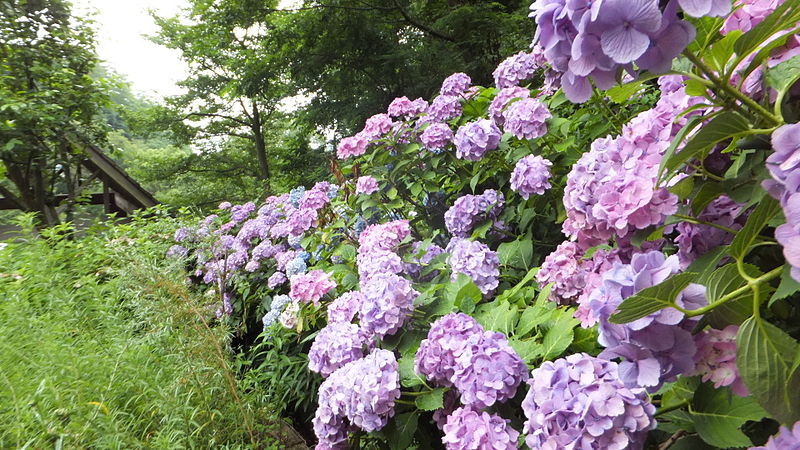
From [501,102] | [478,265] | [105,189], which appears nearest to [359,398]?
[478,265]

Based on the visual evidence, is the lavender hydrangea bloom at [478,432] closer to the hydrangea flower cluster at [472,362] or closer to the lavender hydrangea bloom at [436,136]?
the hydrangea flower cluster at [472,362]

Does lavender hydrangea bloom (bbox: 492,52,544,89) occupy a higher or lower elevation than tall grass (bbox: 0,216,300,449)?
higher

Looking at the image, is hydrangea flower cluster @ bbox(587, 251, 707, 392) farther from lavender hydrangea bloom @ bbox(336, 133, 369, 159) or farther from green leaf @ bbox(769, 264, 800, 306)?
lavender hydrangea bloom @ bbox(336, 133, 369, 159)

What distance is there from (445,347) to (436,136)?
122 cm

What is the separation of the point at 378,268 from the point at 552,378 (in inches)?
33.3

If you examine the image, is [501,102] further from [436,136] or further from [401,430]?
[401,430]

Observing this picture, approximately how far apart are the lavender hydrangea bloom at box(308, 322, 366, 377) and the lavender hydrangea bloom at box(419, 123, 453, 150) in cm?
100

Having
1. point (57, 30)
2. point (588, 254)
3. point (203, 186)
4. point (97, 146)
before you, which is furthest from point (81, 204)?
point (588, 254)

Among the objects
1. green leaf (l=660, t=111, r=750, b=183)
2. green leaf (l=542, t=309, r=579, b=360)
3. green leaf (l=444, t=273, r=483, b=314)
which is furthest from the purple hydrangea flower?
green leaf (l=660, t=111, r=750, b=183)

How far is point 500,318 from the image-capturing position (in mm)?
1158

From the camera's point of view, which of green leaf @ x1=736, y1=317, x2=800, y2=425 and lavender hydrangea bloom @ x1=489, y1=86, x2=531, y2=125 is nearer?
green leaf @ x1=736, y1=317, x2=800, y2=425

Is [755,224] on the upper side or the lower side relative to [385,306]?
upper

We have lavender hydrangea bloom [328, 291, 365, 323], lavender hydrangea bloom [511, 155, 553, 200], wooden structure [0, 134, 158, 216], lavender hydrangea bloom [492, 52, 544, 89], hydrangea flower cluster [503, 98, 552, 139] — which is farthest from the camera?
wooden structure [0, 134, 158, 216]

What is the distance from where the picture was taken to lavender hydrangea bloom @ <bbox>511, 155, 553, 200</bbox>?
153cm
